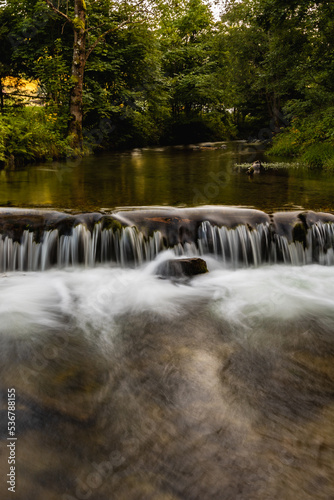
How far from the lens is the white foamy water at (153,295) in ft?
12.8

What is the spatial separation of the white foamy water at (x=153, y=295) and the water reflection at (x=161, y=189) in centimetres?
145

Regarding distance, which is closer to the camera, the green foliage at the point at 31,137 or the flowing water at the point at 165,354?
the flowing water at the point at 165,354

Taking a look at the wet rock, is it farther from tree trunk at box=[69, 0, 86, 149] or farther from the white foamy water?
tree trunk at box=[69, 0, 86, 149]

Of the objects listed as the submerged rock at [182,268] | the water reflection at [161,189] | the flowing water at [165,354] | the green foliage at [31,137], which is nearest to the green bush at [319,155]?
the water reflection at [161,189]

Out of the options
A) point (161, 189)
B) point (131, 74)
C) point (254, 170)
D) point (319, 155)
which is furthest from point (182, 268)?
point (131, 74)

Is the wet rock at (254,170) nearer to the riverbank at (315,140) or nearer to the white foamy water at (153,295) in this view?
the riverbank at (315,140)

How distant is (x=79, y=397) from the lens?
253 cm

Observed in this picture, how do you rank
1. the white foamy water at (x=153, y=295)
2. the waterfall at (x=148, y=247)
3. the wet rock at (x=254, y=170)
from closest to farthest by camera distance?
the white foamy water at (x=153, y=295) < the waterfall at (x=148, y=247) < the wet rock at (x=254, y=170)

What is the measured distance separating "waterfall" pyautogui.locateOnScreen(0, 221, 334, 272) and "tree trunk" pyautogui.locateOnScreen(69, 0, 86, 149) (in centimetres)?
1123

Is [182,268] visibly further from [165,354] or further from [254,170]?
[254,170]

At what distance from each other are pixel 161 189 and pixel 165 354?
5.03m

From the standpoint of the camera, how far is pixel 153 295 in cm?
437

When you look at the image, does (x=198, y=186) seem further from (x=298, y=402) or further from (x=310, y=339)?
(x=298, y=402)

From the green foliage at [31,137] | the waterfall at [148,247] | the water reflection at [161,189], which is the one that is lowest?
the waterfall at [148,247]
